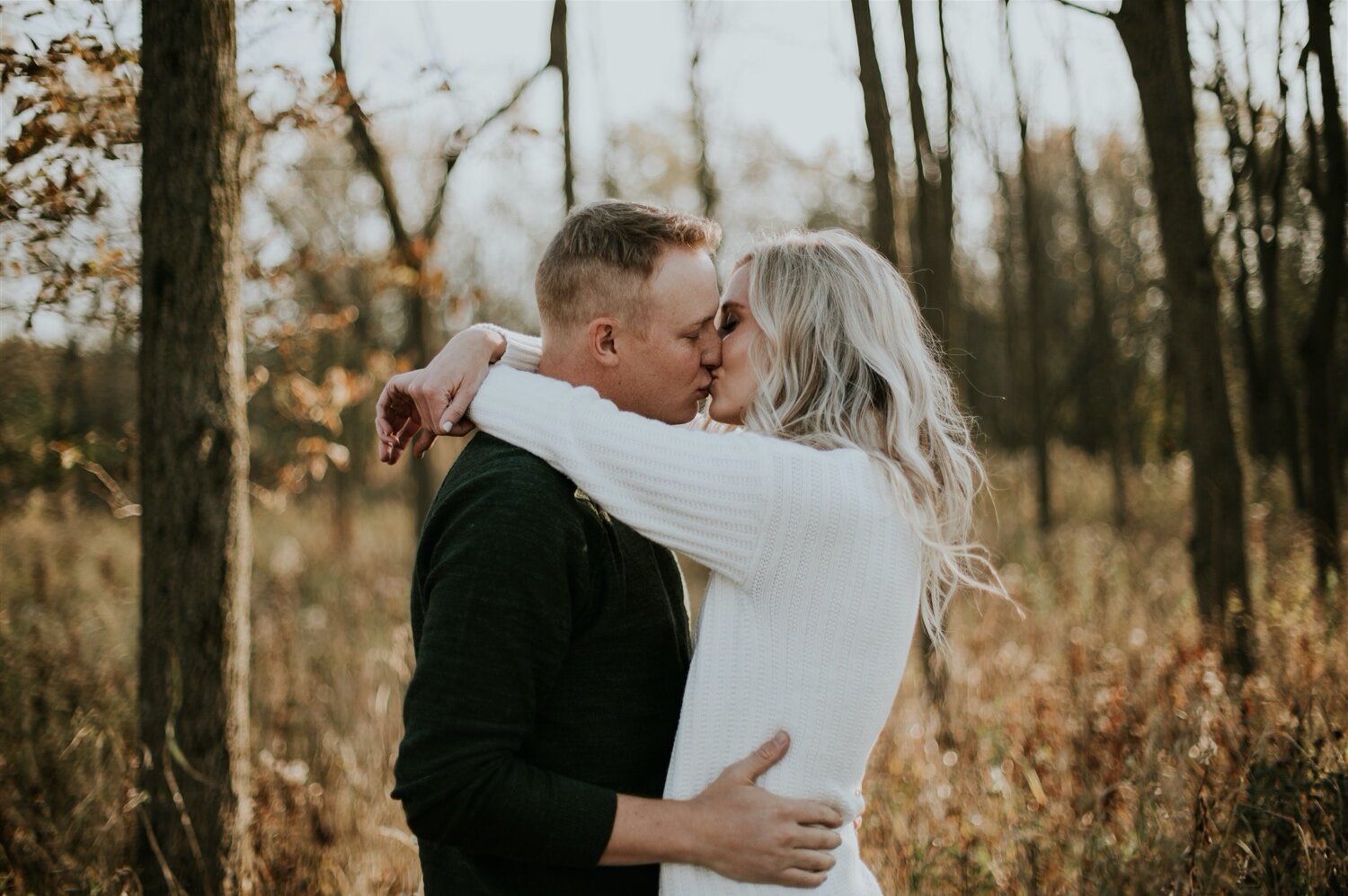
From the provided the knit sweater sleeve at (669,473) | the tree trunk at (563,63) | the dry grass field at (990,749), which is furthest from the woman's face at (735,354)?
the tree trunk at (563,63)

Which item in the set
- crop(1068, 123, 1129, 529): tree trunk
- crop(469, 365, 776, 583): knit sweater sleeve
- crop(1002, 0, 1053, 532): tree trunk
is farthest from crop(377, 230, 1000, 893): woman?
crop(1068, 123, 1129, 529): tree trunk

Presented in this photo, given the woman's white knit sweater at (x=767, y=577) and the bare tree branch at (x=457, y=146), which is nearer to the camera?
the woman's white knit sweater at (x=767, y=577)

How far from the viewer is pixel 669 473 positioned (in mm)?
1634

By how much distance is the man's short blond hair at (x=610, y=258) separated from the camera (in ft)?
6.09

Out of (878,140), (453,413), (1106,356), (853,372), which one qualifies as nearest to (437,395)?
(453,413)

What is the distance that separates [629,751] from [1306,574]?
16.7 feet

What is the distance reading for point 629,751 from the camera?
5.67 ft

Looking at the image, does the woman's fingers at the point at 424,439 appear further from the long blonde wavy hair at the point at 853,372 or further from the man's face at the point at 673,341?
the long blonde wavy hair at the point at 853,372

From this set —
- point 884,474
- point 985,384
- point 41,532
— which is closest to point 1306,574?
point 884,474

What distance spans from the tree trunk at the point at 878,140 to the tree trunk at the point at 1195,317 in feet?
3.43

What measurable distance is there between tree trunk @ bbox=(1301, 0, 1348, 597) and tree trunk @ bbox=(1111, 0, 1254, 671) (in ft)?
3.91

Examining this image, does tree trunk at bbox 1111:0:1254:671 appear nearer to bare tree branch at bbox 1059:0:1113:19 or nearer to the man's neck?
bare tree branch at bbox 1059:0:1113:19

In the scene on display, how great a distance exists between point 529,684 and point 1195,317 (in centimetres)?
400

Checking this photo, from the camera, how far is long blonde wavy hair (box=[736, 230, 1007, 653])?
1.80 meters
